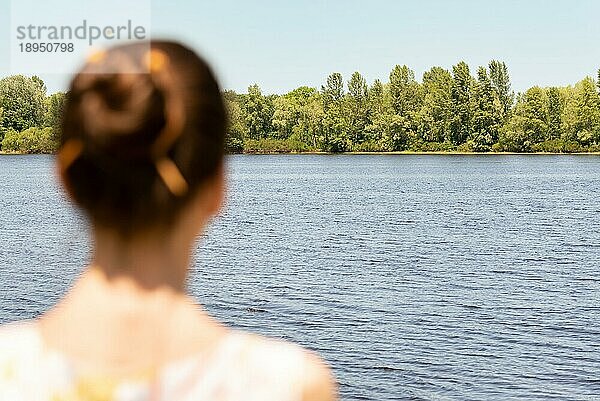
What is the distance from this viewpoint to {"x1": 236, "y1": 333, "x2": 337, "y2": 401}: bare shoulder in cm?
140

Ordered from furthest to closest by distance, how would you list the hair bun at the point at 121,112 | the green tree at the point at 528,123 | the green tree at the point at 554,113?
the green tree at the point at 554,113 < the green tree at the point at 528,123 < the hair bun at the point at 121,112

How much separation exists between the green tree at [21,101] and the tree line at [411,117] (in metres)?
0.12

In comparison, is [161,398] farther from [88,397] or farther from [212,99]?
[212,99]

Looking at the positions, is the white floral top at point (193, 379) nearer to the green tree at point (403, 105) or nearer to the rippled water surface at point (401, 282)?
the rippled water surface at point (401, 282)

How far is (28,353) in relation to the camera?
147 cm

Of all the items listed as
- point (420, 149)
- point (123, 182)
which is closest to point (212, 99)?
point (123, 182)

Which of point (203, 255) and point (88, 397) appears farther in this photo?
point (203, 255)

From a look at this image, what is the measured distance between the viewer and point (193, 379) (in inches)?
56.4

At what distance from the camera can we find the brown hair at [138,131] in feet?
4.60

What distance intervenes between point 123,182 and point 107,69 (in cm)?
16

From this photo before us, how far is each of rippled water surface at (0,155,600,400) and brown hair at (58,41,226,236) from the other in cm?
9

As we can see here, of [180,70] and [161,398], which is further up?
[180,70]

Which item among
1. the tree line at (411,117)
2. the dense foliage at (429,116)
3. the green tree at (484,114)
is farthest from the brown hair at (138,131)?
the green tree at (484,114)

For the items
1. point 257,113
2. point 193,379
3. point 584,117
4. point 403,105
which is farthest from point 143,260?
point 257,113
